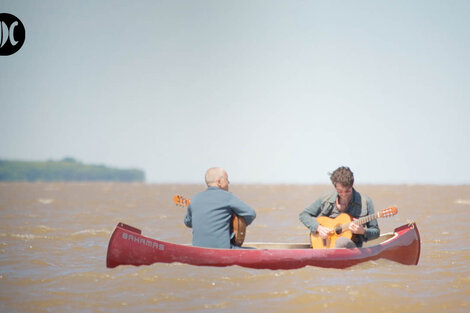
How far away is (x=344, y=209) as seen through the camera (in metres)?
7.93

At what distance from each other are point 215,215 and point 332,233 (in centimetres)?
182

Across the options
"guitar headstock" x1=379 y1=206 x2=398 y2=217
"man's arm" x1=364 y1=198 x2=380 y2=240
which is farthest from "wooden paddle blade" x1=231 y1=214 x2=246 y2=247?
"guitar headstock" x1=379 y1=206 x2=398 y2=217

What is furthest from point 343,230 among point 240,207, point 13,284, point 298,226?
point 298,226

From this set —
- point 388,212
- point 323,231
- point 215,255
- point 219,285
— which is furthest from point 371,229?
point 219,285

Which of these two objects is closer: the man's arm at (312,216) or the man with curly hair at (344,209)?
the man with curly hair at (344,209)

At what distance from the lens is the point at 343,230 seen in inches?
311

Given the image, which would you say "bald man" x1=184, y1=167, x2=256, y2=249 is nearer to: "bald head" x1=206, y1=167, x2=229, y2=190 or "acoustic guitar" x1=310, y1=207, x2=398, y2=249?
"bald head" x1=206, y1=167, x2=229, y2=190

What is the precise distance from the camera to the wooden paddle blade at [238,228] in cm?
728

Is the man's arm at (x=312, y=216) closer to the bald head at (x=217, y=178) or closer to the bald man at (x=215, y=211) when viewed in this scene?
the bald man at (x=215, y=211)

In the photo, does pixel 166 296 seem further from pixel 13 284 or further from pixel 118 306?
pixel 13 284

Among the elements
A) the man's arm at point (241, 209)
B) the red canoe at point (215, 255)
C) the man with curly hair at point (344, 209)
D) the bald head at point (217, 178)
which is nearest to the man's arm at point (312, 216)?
the man with curly hair at point (344, 209)

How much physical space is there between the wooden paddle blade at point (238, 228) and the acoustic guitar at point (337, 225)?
4.15ft

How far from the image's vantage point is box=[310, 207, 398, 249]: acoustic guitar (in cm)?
766

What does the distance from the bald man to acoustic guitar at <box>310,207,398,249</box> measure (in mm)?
1325
